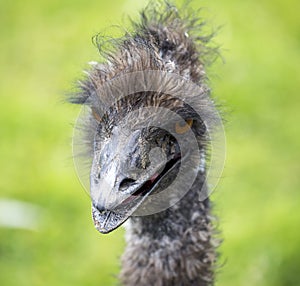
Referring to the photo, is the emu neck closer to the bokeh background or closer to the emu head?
the emu head

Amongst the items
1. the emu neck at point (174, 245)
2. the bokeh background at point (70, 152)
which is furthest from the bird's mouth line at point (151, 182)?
the bokeh background at point (70, 152)

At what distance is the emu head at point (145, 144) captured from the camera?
2.49 meters

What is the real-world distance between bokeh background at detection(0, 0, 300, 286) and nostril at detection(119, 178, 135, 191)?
3.76 ft

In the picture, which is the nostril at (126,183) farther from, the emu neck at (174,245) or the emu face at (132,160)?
the emu neck at (174,245)

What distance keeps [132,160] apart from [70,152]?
4.53ft

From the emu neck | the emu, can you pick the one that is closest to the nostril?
the emu

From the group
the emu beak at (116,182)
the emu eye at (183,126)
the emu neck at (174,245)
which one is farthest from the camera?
the emu neck at (174,245)

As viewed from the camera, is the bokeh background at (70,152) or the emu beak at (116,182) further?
the bokeh background at (70,152)

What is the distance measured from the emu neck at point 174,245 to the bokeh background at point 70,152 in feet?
1.56

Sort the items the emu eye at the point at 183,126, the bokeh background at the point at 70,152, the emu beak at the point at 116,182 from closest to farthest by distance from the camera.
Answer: the emu beak at the point at 116,182
the emu eye at the point at 183,126
the bokeh background at the point at 70,152

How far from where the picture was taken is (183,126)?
275cm

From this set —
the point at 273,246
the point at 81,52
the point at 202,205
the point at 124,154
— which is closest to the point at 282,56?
the point at 81,52

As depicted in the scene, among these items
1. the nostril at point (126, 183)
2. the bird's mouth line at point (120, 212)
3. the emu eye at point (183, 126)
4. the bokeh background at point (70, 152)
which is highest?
the bokeh background at point (70, 152)

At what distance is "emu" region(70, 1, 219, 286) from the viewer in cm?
253
